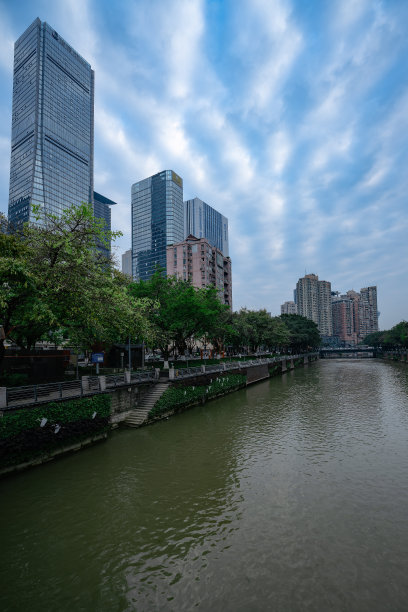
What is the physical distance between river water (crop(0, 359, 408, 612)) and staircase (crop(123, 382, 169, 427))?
10.4 feet

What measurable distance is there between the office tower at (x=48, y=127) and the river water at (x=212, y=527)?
524 ft

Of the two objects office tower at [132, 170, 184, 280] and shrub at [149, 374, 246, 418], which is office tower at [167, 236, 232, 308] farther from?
shrub at [149, 374, 246, 418]

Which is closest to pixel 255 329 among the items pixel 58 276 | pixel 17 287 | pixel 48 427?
pixel 58 276

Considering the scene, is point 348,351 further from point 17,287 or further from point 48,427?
point 17,287

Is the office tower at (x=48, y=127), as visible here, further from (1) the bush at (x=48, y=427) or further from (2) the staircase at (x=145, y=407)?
(1) the bush at (x=48, y=427)

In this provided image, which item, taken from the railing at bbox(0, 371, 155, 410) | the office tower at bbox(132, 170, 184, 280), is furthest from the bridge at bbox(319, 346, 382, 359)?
the railing at bbox(0, 371, 155, 410)

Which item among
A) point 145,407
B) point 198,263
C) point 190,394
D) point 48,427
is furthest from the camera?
point 198,263

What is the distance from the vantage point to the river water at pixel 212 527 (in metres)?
7.58

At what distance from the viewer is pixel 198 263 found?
112 metres

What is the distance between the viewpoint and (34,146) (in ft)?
521

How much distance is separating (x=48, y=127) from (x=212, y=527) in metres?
209

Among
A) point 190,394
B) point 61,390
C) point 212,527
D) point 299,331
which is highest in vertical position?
point 299,331

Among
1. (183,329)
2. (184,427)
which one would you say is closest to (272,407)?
(184,427)

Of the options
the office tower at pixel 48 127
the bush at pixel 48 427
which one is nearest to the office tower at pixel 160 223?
the office tower at pixel 48 127
